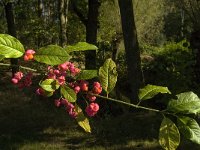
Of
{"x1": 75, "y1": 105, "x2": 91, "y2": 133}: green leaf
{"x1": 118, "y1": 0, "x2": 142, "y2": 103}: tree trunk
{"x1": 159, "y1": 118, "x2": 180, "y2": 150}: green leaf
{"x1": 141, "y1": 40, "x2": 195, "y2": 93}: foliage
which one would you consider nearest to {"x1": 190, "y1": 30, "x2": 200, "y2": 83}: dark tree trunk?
{"x1": 141, "y1": 40, "x2": 195, "y2": 93}: foliage

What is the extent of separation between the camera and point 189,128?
102cm

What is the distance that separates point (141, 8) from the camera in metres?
27.9

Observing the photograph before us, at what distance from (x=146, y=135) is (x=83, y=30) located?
50.7 feet

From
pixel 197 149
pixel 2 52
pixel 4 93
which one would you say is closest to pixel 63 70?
pixel 2 52

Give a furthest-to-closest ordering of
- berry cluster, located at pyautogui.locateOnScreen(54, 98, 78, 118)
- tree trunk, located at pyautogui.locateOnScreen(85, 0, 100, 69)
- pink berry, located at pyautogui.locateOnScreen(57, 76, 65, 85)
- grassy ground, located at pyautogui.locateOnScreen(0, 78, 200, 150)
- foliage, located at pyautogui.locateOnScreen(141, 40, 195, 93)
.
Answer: tree trunk, located at pyautogui.locateOnScreen(85, 0, 100, 69)
foliage, located at pyautogui.locateOnScreen(141, 40, 195, 93)
grassy ground, located at pyautogui.locateOnScreen(0, 78, 200, 150)
berry cluster, located at pyautogui.locateOnScreen(54, 98, 78, 118)
pink berry, located at pyautogui.locateOnScreen(57, 76, 65, 85)

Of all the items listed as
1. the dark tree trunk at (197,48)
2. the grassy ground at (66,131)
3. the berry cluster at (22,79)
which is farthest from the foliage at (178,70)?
the berry cluster at (22,79)

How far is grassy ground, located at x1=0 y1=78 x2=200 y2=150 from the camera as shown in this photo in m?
10.2

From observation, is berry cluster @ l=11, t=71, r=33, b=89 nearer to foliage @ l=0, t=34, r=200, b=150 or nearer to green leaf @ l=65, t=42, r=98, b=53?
foliage @ l=0, t=34, r=200, b=150

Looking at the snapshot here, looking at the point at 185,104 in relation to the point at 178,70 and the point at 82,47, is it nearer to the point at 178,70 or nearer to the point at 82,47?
the point at 82,47

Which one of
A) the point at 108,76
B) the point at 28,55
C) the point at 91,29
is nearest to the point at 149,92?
the point at 108,76

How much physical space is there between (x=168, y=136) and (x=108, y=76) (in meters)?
0.23

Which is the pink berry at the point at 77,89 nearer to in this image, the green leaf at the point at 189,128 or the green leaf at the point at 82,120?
the green leaf at the point at 82,120

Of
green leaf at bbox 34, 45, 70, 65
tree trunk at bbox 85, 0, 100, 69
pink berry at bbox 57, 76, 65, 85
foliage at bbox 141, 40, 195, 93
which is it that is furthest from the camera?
tree trunk at bbox 85, 0, 100, 69

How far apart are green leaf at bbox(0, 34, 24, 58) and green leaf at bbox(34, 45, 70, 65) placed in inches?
1.6
